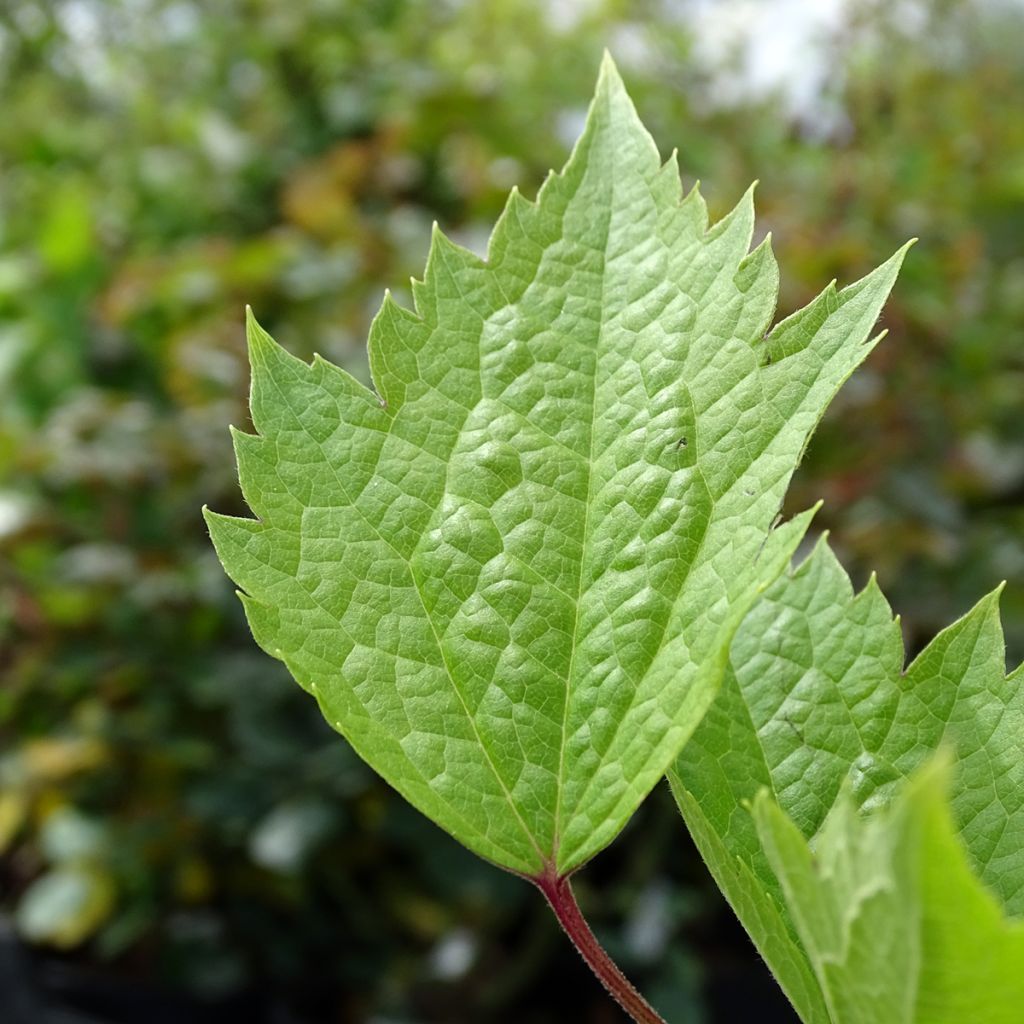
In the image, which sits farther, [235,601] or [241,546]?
[235,601]

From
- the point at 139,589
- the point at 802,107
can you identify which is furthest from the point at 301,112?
the point at 139,589

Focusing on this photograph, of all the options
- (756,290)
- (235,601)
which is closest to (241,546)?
(756,290)

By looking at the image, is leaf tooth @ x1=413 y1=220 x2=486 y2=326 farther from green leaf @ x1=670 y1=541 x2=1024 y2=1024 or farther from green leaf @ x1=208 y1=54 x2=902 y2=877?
green leaf @ x1=670 y1=541 x2=1024 y2=1024

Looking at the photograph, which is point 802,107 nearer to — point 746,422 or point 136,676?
point 136,676

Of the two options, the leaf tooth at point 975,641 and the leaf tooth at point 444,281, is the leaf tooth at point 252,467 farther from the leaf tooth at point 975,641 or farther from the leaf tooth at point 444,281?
the leaf tooth at point 975,641

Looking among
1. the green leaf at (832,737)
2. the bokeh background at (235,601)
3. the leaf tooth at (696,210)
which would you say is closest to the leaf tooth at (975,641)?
the green leaf at (832,737)

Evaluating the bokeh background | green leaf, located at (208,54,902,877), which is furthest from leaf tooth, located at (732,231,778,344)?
the bokeh background

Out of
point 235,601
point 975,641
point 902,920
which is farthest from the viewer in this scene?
point 235,601

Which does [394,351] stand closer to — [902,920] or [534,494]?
[534,494]
